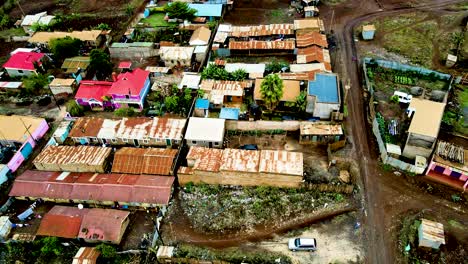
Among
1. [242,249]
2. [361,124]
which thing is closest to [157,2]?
[361,124]

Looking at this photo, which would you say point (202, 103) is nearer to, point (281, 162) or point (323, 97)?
point (281, 162)

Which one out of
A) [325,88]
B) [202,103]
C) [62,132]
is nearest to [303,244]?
[325,88]

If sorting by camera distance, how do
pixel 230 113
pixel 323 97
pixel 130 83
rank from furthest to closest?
pixel 130 83
pixel 230 113
pixel 323 97

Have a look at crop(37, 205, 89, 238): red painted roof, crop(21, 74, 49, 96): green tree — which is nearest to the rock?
→ crop(37, 205, 89, 238): red painted roof

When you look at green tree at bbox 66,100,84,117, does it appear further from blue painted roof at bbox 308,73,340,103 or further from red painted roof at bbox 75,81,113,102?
blue painted roof at bbox 308,73,340,103

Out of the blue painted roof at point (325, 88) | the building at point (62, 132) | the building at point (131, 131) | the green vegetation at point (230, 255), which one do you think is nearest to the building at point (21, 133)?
the building at point (62, 132)

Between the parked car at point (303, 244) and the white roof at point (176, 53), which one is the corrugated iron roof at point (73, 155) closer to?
the white roof at point (176, 53)
